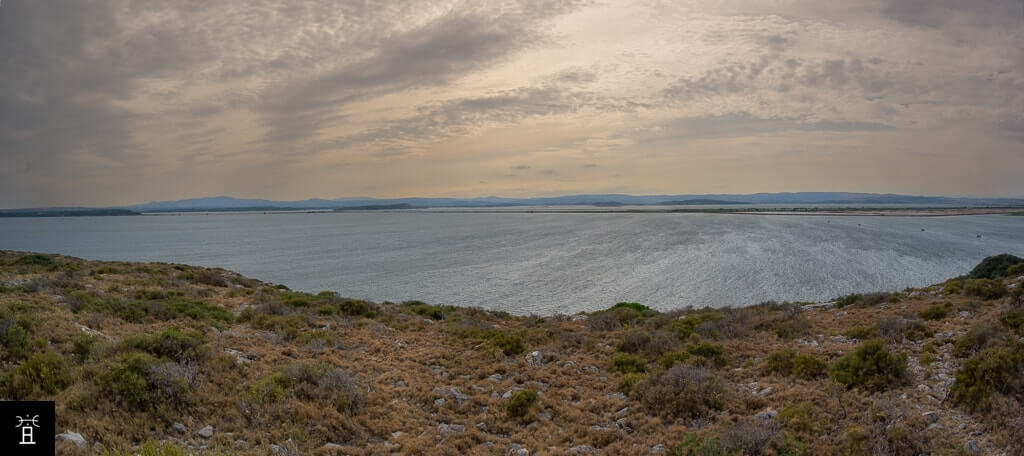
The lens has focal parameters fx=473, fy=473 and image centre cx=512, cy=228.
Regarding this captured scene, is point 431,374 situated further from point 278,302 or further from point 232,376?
point 278,302

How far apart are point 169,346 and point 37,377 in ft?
7.26

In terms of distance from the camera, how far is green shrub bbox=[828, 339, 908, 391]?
988 centimetres

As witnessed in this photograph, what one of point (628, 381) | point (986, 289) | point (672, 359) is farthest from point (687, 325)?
point (986, 289)

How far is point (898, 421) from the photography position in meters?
7.97

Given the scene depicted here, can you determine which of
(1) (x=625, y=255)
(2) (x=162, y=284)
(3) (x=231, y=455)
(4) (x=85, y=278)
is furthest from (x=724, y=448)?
(1) (x=625, y=255)

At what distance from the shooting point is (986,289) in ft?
58.9

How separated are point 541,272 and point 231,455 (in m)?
A: 50.1

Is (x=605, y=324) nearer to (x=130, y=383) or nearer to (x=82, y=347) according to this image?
(x=130, y=383)

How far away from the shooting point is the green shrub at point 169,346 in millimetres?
10125

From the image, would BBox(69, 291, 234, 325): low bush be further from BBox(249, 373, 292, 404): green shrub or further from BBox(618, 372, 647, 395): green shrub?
BBox(618, 372, 647, 395): green shrub

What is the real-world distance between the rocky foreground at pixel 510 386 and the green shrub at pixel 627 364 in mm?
50

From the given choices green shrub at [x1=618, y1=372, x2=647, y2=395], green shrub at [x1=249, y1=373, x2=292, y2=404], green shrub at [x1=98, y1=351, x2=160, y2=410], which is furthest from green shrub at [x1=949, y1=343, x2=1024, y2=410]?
green shrub at [x1=98, y1=351, x2=160, y2=410]

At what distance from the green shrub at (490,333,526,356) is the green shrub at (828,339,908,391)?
7899mm

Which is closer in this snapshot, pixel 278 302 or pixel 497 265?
pixel 278 302
